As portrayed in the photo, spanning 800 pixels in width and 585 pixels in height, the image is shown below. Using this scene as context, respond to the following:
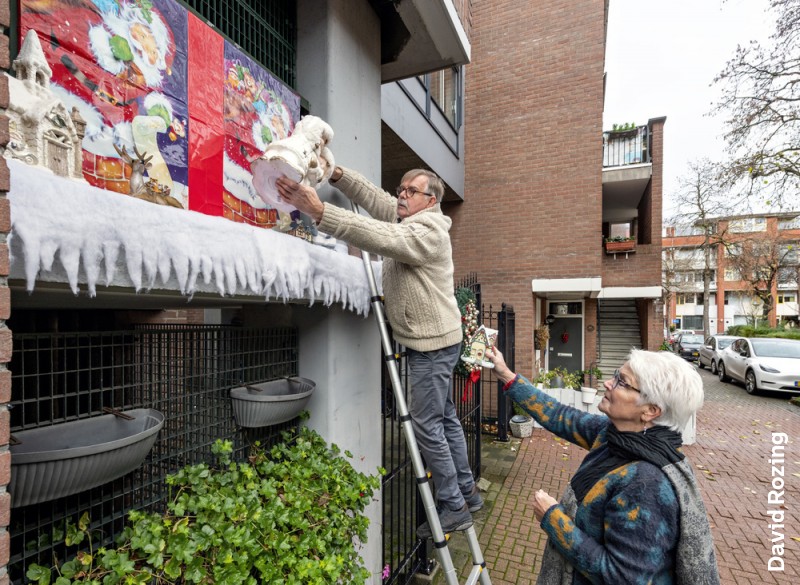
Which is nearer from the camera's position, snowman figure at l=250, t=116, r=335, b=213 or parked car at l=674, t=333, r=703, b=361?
snowman figure at l=250, t=116, r=335, b=213

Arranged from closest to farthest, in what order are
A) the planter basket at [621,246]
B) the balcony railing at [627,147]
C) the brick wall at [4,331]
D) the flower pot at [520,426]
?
1. the brick wall at [4,331]
2. the flower pot at [520,426]
3. the planter basket at [621,246]
4. the balcony railing at [627,147]

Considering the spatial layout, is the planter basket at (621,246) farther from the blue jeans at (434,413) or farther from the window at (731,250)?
the window at (731,250)

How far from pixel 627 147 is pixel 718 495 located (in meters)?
10.2

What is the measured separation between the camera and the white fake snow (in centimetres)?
98

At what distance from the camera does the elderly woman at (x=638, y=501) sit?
1.55 metres

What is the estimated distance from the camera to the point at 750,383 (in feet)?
42.8

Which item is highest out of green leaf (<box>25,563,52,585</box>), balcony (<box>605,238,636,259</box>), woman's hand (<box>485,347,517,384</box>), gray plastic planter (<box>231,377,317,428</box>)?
balcony (<box>605,238,636,259</box>)

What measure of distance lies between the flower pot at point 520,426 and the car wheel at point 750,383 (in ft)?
31.3

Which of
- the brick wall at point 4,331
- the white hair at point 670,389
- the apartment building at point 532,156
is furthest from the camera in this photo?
the apartment building at point 532,156

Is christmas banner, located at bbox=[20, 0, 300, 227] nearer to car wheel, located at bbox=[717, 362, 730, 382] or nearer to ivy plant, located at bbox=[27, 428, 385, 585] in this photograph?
ivy plant, located at bbox=[27, 428, 385, 585]

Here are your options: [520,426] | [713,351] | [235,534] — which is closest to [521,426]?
[520,426]

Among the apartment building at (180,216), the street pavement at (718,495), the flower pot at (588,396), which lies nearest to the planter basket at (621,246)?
the street pavement at (718,495)

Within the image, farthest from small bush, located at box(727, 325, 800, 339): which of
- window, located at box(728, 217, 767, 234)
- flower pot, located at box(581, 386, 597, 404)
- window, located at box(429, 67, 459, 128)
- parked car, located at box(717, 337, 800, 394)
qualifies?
window, located at box(429, 67, 459, 128)

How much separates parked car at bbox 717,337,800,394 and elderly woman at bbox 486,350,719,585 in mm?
14307
